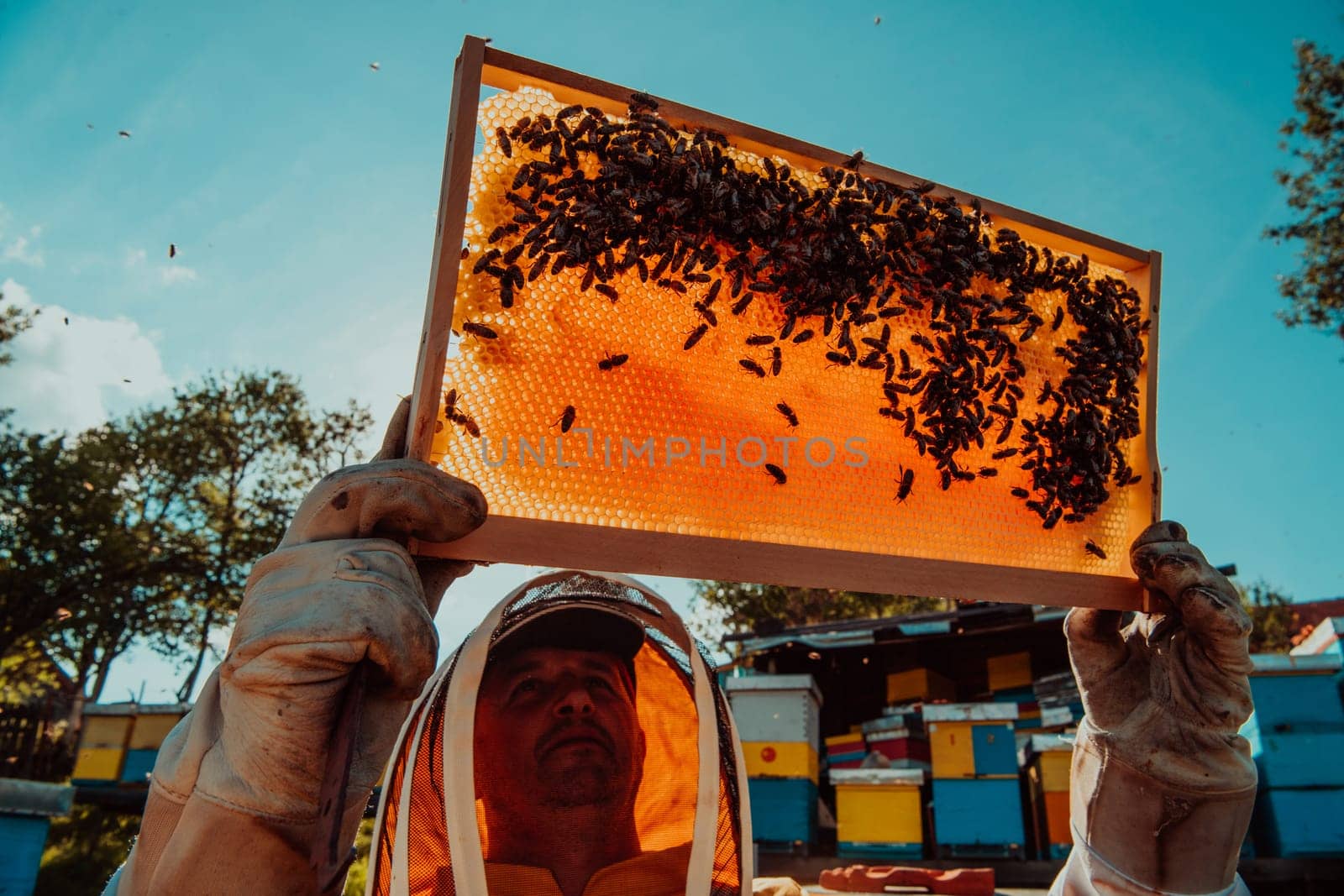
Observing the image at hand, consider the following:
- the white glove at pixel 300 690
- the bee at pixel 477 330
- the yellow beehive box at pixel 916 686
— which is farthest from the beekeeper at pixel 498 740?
the yellow beehive box at pixel 916 686

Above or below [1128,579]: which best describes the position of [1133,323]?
above

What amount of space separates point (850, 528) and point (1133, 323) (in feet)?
5.41

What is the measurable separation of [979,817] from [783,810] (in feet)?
6.15

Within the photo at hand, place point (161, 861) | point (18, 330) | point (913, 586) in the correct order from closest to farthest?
1. point (161, 861)
2. point (913, 586)
3. point (18, 330)

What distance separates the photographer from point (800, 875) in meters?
7.57

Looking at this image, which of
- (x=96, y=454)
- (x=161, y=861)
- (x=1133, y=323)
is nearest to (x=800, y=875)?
(x=1133, y=323)

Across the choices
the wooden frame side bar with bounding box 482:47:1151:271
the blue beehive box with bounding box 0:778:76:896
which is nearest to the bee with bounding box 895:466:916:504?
the wooden frame side bar with bounding box 482:47:1151:271

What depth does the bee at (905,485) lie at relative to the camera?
2.96 metres

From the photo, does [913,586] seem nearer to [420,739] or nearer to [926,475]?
[926,475]

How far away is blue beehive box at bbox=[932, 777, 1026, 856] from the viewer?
7.73 m

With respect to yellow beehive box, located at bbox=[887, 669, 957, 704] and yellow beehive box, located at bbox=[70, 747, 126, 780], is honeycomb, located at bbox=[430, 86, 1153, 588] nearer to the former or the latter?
yellow beehive box, located at bbox=[887, 669, 957, 704]

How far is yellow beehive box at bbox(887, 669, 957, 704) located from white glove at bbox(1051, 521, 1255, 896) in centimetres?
970

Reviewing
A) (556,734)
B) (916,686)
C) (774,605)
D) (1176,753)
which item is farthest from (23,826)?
(774,605)

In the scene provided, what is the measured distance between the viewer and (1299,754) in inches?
283
